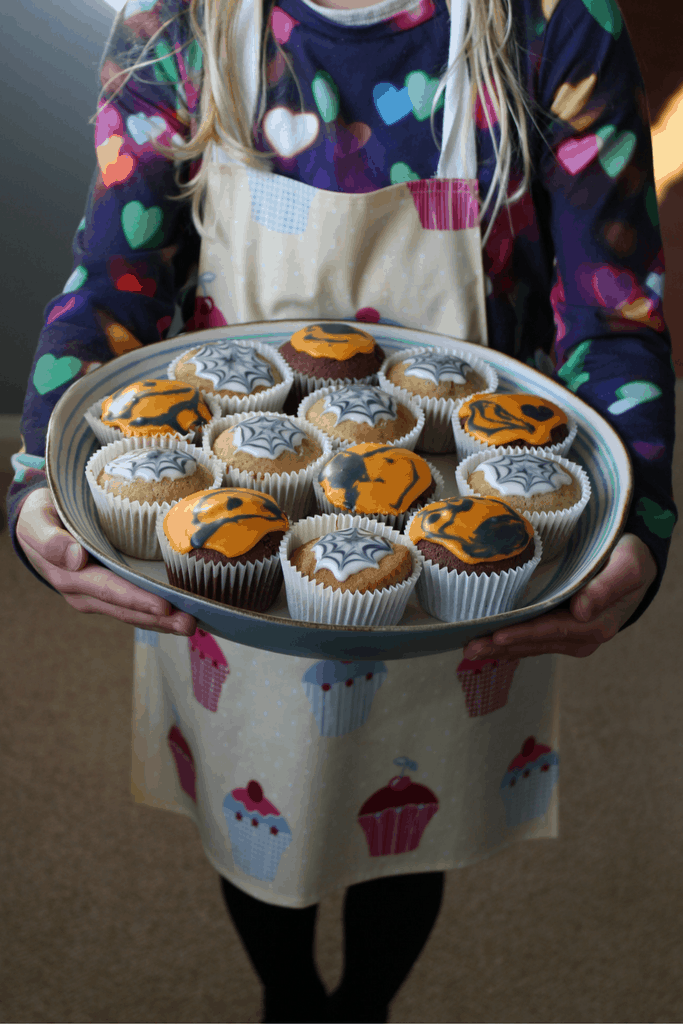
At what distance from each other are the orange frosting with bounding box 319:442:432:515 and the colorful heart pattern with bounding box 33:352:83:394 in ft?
1.29

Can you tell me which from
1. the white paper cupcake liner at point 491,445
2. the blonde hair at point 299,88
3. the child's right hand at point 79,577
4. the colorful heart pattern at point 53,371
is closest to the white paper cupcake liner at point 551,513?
the white paper cupcake liner at point 491,445

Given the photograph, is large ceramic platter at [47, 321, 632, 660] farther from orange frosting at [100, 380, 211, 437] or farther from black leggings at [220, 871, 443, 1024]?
A: black leggings at [220, 871, 443, 1024]

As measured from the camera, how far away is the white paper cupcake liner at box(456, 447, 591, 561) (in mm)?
1041

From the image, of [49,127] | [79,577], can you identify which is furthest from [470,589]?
[49,127]

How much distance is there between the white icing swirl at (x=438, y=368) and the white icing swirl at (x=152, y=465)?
1.30 ft

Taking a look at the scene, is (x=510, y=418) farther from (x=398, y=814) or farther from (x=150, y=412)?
(x=398, y=814)

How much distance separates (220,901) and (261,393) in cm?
126

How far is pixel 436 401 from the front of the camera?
123 centimetres

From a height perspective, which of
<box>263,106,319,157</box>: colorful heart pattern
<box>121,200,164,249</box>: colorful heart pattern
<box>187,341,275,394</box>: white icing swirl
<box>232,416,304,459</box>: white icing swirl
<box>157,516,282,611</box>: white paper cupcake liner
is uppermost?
<box>263,106,319,157</box>: colorful heart pattern

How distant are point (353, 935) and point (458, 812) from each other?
333mm

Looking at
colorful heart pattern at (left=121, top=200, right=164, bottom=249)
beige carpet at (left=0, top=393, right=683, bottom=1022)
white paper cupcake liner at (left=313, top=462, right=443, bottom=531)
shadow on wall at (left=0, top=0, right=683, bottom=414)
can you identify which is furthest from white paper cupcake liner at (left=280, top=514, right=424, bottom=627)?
shadow on wall at (left=0, top=0, right=683, bottom=414)

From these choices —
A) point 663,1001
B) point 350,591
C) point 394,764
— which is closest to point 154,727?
point 394,764

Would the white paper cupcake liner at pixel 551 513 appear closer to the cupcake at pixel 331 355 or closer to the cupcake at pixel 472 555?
the cupcake at pixel 472 555

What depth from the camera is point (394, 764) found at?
115cm
